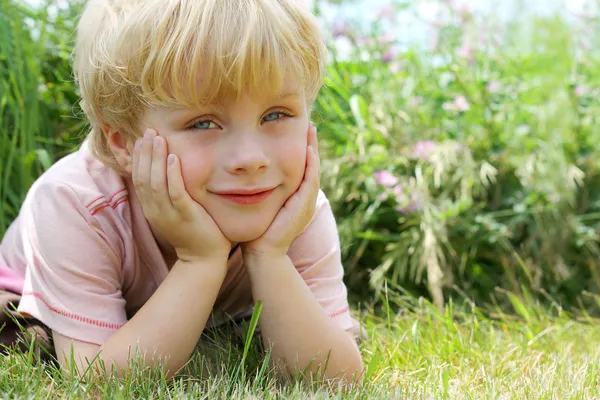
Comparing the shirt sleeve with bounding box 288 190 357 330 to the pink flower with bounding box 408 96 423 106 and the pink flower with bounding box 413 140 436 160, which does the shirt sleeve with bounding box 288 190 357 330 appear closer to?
the pink flower with bounding box 413 140 436 160

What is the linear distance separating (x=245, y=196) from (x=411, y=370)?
2.29 feet

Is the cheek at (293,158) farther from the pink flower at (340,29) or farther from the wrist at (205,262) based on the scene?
the pink flower at (340,29)

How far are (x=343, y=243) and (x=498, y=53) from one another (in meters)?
1.54

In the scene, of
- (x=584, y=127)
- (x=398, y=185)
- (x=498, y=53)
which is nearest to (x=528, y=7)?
(x=498, y=53)

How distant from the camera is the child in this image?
1775 mm

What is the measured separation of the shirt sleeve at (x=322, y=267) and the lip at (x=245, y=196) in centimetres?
27

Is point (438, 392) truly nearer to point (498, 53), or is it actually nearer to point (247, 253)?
point (247, 253)

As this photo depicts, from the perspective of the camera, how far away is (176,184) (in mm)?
1839

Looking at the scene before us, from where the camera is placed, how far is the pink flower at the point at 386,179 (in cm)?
332

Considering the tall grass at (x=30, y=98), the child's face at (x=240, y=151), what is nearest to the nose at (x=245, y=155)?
the child's face at (x=240, y=151)

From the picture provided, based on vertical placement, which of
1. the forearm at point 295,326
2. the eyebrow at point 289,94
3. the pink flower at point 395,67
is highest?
the eyebrow at point 289,94

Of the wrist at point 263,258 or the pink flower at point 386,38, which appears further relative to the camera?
the pink flower at point 386,38

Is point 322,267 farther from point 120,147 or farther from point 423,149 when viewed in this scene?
point 423,149

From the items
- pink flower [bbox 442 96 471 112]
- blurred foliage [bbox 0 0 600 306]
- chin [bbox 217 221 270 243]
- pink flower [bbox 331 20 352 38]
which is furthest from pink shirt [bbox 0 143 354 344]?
pink flower [bbox 331 20 352 38]
